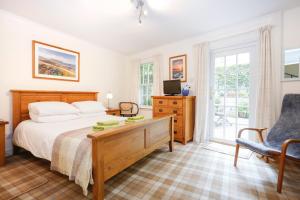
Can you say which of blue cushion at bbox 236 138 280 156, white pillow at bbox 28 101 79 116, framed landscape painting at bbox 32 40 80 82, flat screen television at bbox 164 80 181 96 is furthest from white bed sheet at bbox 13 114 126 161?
blue cushion at bbox 236 138 280 156

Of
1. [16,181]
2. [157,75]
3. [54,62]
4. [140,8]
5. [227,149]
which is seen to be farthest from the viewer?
[157,75]

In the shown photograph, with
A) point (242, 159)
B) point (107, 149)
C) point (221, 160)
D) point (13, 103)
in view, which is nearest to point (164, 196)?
point (107, 149)

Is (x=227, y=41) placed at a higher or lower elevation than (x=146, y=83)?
higher

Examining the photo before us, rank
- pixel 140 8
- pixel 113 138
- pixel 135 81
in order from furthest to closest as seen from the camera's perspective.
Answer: pixel 135 81 → pixel 140 8 → pixel 113 138

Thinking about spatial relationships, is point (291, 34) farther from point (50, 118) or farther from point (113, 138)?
point (50, 118)

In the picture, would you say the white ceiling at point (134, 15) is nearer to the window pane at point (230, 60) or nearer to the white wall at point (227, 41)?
the white wall at point (227, 41)

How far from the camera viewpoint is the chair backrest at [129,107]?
4.56 m

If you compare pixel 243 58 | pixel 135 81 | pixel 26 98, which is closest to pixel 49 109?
pixel 26 98

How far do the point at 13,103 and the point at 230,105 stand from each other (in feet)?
13.7

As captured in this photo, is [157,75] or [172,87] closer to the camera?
[172,87]

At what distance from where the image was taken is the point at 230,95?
315 centimetres

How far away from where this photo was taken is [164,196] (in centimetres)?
155

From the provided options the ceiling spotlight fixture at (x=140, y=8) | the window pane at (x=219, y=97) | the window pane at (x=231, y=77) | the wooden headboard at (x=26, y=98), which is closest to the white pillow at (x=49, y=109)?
the wooden headboard at (x=26, y=98)

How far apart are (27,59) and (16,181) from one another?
2115 mm
